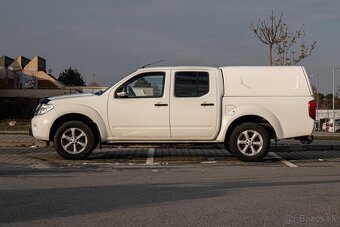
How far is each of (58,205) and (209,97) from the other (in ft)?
17.1

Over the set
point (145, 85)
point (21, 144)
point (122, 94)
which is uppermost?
point (145, 85)

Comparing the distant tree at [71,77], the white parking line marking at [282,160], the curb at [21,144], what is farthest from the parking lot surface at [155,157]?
the distant tree at [71,77]

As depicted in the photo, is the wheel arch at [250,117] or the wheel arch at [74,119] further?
the wheel arch at [74,119]

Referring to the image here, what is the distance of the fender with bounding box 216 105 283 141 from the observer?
11.0m

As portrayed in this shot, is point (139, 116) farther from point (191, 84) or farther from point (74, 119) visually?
point (74, 119)

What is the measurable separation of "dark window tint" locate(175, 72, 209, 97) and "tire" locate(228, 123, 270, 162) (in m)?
1.08

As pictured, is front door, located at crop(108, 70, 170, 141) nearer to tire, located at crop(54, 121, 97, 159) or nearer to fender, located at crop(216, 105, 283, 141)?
tire, located at crop(54, 121, 97, 159)

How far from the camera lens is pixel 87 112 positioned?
10984 millimetres

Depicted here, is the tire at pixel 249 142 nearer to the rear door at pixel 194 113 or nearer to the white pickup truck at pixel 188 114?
the white pickup truck at pixel 188 114

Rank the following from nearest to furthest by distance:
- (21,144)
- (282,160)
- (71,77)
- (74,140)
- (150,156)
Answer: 1. (74,140)
2. (282,160)
3. (150,156)
4. (21,144)
5. (71,77)

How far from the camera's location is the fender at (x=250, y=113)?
10961 millimetres

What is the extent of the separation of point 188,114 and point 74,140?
238 centimetres

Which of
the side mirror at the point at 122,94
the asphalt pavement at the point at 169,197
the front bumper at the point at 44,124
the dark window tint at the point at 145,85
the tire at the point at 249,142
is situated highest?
the dark window tint at the point at 145,85

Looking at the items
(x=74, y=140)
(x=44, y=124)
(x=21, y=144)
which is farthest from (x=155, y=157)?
Answer: (x=21, y=144)
